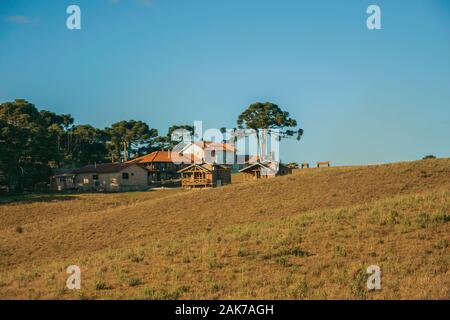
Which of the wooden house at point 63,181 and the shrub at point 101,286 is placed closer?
the shrub at point 101,286

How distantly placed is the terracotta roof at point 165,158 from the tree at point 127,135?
35.5 ft

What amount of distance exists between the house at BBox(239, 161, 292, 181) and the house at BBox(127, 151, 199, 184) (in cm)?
2362

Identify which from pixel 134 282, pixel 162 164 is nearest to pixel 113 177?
pixel 162 164

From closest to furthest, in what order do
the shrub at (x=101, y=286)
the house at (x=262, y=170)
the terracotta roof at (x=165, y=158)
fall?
the shrub at (x=101, y=286) < the house at (x=262, y=170) < the terracotta roof at (x=165, y=158)

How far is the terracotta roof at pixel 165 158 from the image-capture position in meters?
94.4

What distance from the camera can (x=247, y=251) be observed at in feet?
62.0

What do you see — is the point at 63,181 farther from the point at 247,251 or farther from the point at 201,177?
the point at 247,251

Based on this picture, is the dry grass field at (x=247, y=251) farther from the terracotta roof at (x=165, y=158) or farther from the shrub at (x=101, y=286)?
the terracotta roof at (x=165, y=158)

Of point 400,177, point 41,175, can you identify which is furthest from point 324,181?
point 41,175

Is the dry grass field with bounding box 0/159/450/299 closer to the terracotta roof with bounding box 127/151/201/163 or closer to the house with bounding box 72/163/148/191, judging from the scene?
the house with bounding box 72/163/148/191

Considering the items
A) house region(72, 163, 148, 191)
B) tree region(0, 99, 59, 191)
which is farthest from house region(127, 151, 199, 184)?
tree region(0, 99, 59, 191)

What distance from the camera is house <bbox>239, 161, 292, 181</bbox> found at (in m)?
74.3

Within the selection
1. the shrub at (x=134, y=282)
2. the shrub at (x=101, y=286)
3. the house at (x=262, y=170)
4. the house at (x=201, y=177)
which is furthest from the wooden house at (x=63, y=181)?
the shrub at (x=101, y=286)
